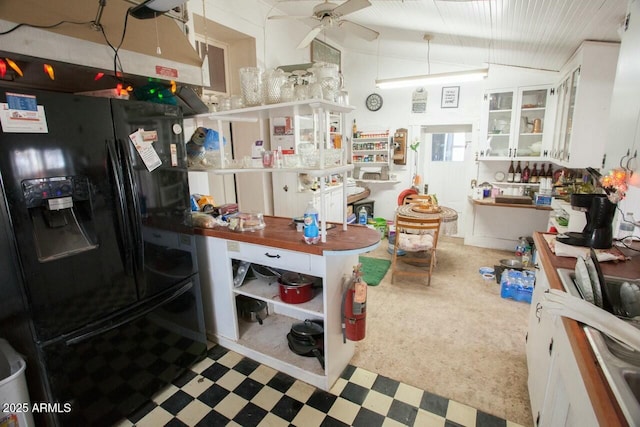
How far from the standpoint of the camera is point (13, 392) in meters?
1.35

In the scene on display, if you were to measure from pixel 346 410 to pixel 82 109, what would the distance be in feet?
7.02

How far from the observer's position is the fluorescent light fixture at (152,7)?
1260 mm

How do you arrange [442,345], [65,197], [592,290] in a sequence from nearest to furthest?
[592,290] < [65,197] < [442,345]

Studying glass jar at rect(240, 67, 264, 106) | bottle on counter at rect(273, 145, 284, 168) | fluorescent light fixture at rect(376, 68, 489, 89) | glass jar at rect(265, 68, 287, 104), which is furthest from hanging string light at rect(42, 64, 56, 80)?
fluorescent light fixture at rect(376, 68, 489, 89)

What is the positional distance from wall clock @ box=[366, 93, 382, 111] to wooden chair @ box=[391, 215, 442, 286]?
2.38 meters

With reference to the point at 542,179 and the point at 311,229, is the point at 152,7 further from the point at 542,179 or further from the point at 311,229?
the point at 542,179

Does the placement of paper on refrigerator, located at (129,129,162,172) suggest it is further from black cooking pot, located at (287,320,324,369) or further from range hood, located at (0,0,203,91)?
black cooking pot, located at (287,320,324,369)

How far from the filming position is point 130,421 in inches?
70.2

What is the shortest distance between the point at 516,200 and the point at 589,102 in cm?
161

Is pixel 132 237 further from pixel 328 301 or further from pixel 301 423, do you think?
pixel 301 423

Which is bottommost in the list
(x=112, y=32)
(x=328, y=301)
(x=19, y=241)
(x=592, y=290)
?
(x=328, y=301)

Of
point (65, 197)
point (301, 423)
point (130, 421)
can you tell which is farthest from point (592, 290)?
point (130, 421)

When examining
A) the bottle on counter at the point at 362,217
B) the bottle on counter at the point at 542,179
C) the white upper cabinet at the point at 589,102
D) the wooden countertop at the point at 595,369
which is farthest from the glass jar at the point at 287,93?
the bottle on counter at the point at 542,179

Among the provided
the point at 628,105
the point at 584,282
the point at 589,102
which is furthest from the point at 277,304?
the point at 589,102
